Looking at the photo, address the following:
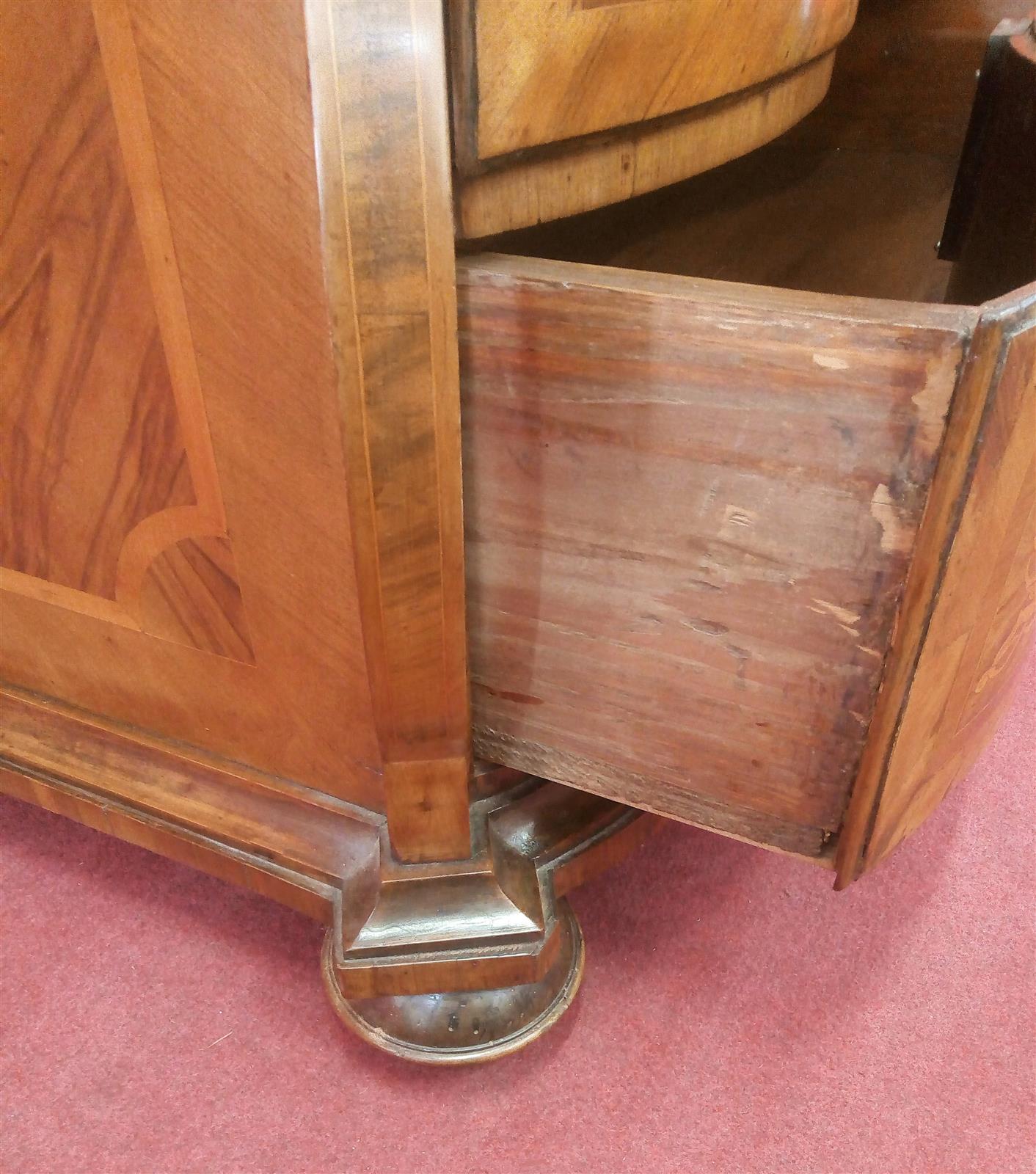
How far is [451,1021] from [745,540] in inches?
14.6

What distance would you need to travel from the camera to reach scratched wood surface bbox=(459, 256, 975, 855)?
0.36 meters

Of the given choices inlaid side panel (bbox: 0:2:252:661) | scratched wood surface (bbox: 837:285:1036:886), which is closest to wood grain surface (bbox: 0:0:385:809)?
inlaid side panel (bbox: 0:2:252:661)

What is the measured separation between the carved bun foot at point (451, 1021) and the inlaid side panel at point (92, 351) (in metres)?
0.24

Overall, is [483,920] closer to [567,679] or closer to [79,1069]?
[567,679]

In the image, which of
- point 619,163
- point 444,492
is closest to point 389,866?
point 444,492

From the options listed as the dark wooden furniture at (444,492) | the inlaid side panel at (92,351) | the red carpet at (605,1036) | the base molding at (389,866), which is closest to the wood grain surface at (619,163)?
the dark wooden furniture at (444,492)

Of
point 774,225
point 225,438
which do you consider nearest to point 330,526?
point 225,438

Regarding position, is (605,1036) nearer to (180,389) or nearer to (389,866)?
(389,866)

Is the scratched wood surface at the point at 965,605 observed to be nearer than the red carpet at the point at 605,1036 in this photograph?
Yes

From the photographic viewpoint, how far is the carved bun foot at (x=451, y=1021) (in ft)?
1.98

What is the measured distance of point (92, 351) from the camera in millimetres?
479

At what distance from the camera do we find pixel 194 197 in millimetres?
399

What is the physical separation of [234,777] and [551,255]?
16.2 inches

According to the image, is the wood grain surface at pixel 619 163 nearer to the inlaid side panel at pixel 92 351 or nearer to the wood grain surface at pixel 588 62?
the wood grain surface at pixel 588 62
